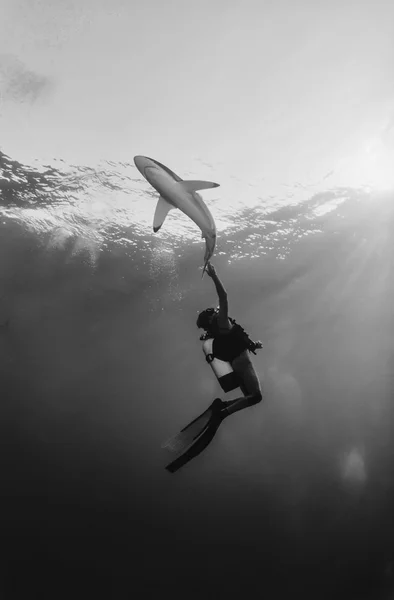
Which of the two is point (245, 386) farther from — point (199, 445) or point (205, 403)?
point (205, 403)

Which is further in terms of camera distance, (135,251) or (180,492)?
(180,492)

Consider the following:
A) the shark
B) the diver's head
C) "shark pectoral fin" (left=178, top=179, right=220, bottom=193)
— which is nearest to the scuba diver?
the diver's head

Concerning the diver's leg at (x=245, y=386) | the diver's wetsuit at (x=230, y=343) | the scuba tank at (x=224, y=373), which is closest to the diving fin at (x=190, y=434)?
the diver's leg at (x=245, y=386)

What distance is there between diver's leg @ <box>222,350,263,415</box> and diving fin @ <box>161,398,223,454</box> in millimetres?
152

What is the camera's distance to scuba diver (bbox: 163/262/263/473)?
3613 millimetres

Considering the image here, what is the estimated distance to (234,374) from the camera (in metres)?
4.10

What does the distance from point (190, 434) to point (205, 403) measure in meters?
34.3

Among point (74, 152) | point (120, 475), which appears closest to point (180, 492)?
point (120, 475)

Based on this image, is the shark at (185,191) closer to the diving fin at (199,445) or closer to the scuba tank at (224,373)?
the scuba tank at (224,373)

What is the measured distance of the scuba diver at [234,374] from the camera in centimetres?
361

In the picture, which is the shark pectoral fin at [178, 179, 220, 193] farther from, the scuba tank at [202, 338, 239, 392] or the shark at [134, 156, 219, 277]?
the scuba tank at [202, 338, 239, 392]

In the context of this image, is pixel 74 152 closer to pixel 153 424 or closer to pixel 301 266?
pixel 301 266

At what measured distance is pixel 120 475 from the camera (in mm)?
33000

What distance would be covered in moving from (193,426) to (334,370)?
29906 mm
